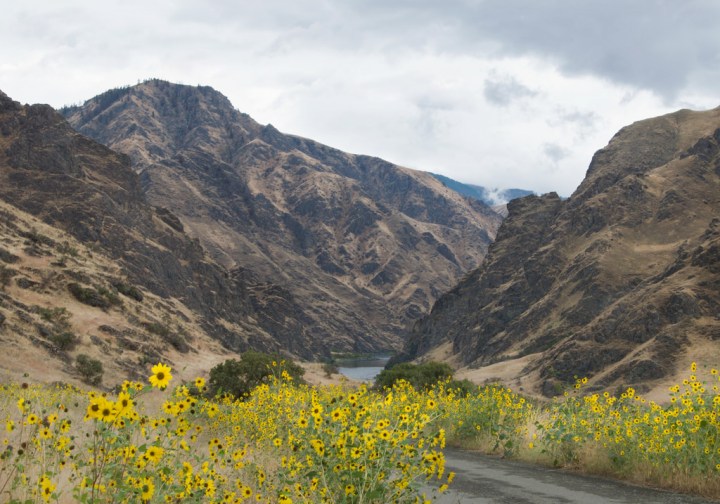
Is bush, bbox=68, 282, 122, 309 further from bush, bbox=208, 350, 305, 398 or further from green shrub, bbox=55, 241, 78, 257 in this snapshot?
bush, bbox=208, 350, 305, 398

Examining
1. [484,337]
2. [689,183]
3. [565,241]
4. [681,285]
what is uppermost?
[689,183]

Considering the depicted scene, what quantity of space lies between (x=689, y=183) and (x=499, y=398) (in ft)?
370

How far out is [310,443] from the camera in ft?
23.7

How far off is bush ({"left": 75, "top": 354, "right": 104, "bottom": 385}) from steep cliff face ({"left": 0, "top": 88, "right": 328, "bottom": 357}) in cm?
3882

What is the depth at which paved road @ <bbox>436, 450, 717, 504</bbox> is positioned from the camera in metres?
10.1

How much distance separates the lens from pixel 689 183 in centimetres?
11369

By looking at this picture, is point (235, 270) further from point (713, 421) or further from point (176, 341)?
point (713, 421)

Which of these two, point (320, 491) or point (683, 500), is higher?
point (320, 491)

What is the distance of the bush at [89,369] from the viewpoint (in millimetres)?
47756

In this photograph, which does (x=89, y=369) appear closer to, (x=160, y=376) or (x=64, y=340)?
(x=64, y=340)

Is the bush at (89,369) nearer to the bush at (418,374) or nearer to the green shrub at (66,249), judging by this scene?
the bush at (418,374)

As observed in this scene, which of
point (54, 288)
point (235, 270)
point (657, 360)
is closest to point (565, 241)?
point (657, 360)

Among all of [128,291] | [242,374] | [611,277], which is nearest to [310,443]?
[242,374]

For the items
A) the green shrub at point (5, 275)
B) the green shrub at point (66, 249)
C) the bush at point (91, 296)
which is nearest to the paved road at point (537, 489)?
the green shrub at point (5, 275)
